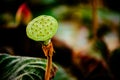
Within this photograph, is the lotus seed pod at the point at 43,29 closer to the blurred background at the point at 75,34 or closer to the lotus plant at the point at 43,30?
the lotus plant at the point at 43,30

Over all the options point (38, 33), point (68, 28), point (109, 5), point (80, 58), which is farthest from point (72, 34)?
point (38, 33)

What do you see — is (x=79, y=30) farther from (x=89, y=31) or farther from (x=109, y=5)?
(x=109, y=5)

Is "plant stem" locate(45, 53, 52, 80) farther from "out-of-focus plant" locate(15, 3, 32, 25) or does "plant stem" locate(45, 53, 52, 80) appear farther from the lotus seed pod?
"out-of-focus plant" locate(15, 3, 32, 25)

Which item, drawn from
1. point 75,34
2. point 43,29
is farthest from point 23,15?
A: point 43,29

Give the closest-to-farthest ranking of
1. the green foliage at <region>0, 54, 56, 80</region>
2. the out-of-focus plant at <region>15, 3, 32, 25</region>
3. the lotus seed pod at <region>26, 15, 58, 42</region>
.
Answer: the lotus seed pod at <region>26, 15, 58, 42</region>, the green foliage at <region>0, 54, 56, 80</region>, the out-of-focus plant at <region>15, 3, 32, 25</region>

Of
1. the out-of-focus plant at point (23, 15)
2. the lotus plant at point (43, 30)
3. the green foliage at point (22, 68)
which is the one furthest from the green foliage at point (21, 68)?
the out-of-focus plant at point (23, 15)

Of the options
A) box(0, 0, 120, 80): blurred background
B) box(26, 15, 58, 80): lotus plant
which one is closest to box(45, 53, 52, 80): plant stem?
box(26, 15, 58, 80): lotus plant

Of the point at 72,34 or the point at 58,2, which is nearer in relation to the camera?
the point at 72,34
